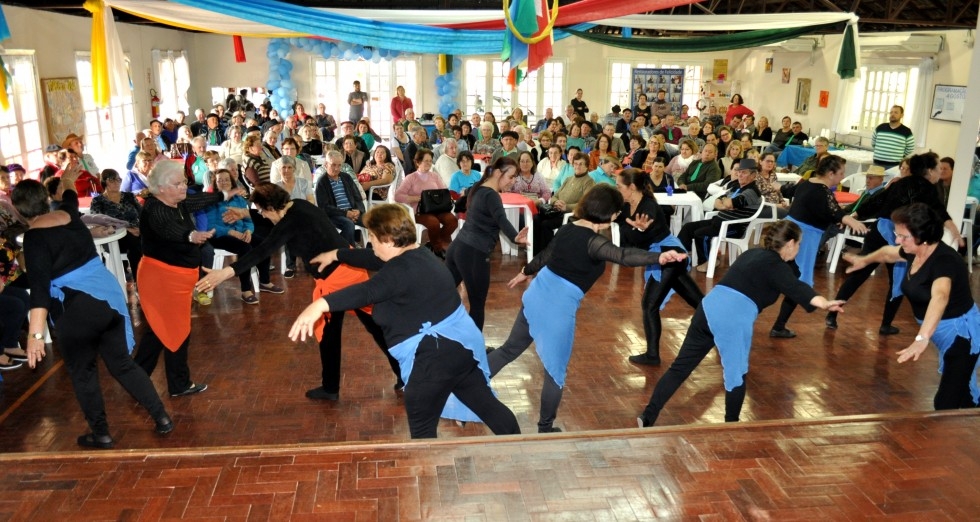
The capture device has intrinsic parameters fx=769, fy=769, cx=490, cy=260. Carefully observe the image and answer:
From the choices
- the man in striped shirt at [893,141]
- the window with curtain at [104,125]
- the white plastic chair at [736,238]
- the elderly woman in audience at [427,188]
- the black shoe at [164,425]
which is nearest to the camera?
the black shoe at [164,425]

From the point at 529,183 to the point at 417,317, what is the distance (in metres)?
5.38

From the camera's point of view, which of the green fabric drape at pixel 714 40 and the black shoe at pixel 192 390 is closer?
the black shoe at pixel 192 390

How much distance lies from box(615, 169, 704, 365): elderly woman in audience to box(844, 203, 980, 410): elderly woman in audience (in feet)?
4.78

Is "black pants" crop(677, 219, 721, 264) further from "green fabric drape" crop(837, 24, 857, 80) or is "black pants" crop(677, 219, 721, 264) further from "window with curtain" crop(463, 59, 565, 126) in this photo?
"window with curtain" crop(463, 59, 565, 126)

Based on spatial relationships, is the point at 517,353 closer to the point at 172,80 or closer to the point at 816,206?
the point at 816,206

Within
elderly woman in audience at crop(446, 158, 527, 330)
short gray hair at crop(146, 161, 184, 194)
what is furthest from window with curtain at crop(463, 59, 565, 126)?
short gray hair at crop(146, 161, 184, 194)

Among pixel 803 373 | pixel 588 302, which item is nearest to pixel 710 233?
pixel 588 302

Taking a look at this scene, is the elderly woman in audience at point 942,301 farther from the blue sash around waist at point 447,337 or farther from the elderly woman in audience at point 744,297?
the blue sash around waist at point 447,337

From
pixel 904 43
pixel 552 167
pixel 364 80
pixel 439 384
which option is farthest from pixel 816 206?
pixel 364 80

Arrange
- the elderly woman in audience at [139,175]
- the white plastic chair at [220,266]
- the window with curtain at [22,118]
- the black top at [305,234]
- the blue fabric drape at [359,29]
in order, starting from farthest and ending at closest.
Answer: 1. the window with curtain at [22,118]
2. the elderly woman in audience at [139,175]
3. the white plastic chair at [220,266]
4. the blue fabric drape at [359,29]
5. the black top at [305,234]

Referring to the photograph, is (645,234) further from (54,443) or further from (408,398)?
(54,443)

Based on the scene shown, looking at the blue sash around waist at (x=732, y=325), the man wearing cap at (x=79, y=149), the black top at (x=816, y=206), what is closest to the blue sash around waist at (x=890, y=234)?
the black top at (x=816, y=206)

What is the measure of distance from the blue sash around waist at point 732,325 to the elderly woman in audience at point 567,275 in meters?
0.53

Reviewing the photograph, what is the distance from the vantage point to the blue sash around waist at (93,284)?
4027 mm
